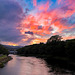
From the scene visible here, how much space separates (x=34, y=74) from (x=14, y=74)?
6.87 meters

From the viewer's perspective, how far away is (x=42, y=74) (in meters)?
33.9

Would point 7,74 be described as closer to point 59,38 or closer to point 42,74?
point 42,74

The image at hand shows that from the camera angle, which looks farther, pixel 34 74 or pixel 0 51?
pixel 0 51

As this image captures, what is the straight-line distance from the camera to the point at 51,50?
110 m

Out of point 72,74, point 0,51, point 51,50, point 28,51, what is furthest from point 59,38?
point 72,74

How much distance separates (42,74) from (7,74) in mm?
11990

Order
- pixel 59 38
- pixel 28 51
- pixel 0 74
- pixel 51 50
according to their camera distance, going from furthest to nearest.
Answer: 1. pixel 28 51
2. pixel 59 38
3. pixel 51 50
4. pixel 0 74

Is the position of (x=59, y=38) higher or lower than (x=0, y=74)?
higher

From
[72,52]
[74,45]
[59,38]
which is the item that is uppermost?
[59,38]

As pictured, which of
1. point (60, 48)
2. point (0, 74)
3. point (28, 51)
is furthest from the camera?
point (28, 51)

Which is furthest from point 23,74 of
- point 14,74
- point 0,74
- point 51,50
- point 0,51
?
point 0,51

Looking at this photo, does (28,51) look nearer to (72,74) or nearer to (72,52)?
(72,52)

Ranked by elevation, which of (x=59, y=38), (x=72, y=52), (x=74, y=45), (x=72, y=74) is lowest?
(x=72, y=74)

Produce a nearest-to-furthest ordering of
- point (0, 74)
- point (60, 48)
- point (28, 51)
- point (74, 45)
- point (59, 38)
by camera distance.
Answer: point (0, 74)
point (74, 45)
point (60, 48)
point (59, 38)
point (28, 51)
